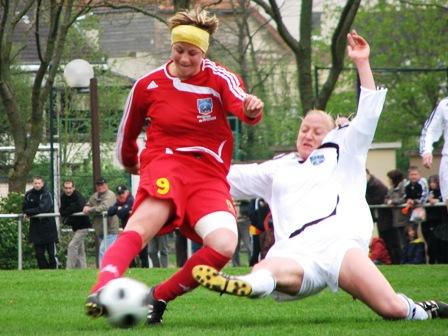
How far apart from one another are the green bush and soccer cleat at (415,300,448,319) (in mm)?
12068

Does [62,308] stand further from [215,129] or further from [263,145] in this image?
[263,145]

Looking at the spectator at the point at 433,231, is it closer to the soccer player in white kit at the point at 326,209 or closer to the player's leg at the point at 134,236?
the soccer player in white kit at the point at 326,209

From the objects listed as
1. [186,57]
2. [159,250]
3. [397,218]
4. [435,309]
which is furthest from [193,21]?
[159,250]

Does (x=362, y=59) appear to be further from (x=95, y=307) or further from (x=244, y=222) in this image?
(x=244, y=222)

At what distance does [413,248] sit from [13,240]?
7.31 metres

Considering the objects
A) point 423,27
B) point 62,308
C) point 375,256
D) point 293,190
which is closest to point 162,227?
point 293,190

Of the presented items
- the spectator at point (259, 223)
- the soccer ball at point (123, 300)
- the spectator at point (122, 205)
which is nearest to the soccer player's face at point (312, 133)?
the soccer ball at point (123, 300)

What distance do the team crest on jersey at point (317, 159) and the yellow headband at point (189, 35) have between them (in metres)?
1.10

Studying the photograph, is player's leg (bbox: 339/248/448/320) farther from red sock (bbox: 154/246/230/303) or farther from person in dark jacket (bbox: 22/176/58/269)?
person in dark jacket (bbox: 22/176/58/269)

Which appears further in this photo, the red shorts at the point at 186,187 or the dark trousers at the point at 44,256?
the dark trousers at the point at 44,256

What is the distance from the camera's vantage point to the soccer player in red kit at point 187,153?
6.58m

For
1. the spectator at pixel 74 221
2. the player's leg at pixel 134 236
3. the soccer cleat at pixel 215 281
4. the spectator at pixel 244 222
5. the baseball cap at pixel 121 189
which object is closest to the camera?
the soccer cleat at pixel 215 281

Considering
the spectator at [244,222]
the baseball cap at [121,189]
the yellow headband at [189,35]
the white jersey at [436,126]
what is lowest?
the spectator at [244,222]

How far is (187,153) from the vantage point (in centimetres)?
677
